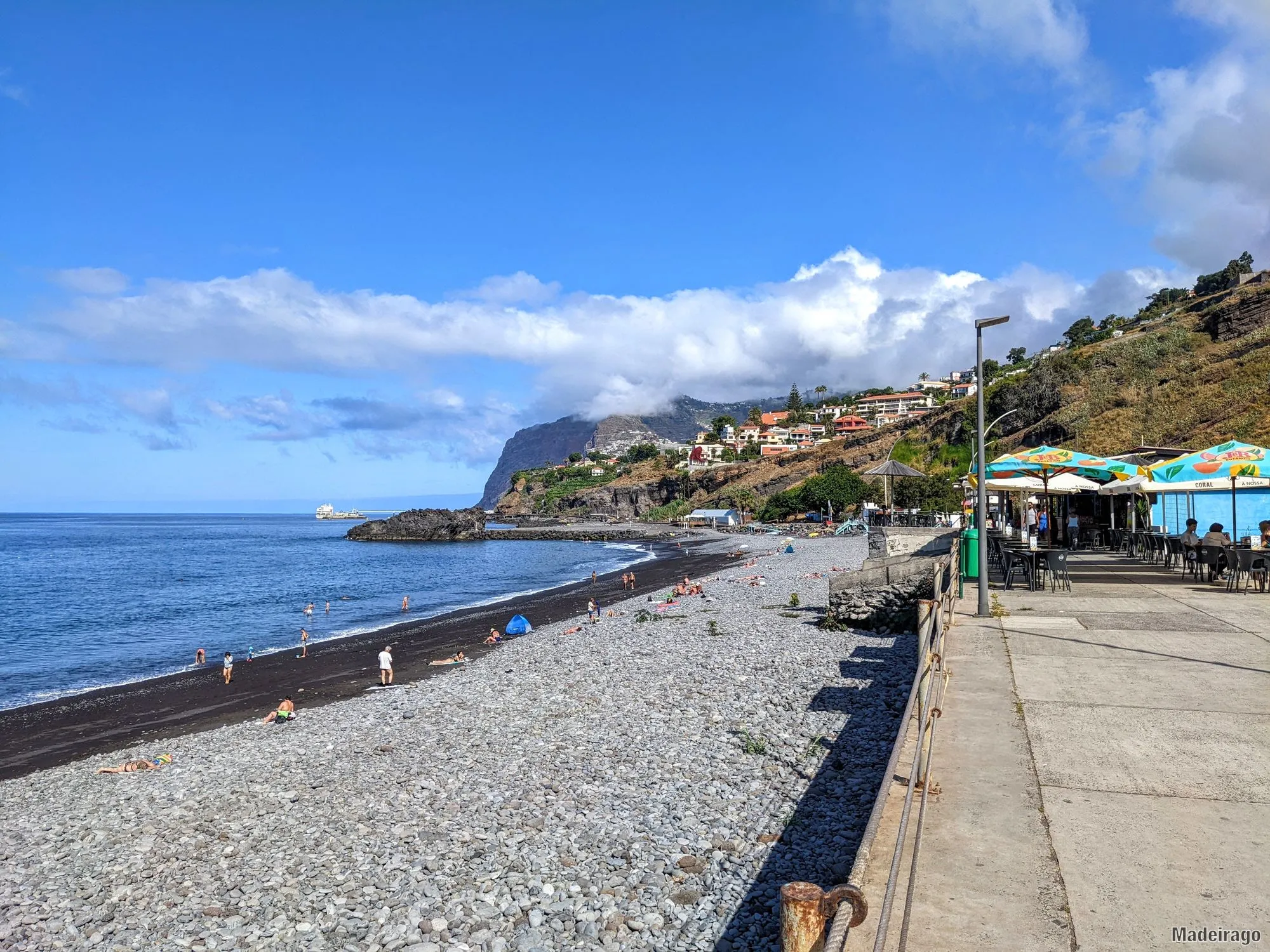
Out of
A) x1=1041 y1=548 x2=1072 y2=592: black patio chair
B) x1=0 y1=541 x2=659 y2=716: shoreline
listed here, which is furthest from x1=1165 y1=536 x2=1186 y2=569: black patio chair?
x1=0 y1=541 x2=659 y2=716: shoreline

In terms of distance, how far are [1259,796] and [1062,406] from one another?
69079 mm

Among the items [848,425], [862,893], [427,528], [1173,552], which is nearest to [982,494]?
[1173,552]

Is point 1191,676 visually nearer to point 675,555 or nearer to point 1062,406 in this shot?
point 675,555

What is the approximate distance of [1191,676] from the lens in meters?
9.04

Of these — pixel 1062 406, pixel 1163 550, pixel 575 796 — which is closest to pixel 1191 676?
pixel 575 796

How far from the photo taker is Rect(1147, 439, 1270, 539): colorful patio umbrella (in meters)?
16.0

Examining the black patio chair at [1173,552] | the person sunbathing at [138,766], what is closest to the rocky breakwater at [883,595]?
the black patio chair at [1173,552]

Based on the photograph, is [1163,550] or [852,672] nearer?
[852,672]

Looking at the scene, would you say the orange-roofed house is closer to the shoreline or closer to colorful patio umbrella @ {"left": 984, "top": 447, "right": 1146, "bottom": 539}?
the shoreline

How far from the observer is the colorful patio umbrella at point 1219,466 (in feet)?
52.4

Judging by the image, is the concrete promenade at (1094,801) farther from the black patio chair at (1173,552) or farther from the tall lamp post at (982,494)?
the black patio chair at (1173,552)

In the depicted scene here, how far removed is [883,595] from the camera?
16.8 metres

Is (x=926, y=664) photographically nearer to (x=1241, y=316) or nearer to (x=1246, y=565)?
(x=1246, y=565)

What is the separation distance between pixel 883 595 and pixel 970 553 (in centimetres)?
203
